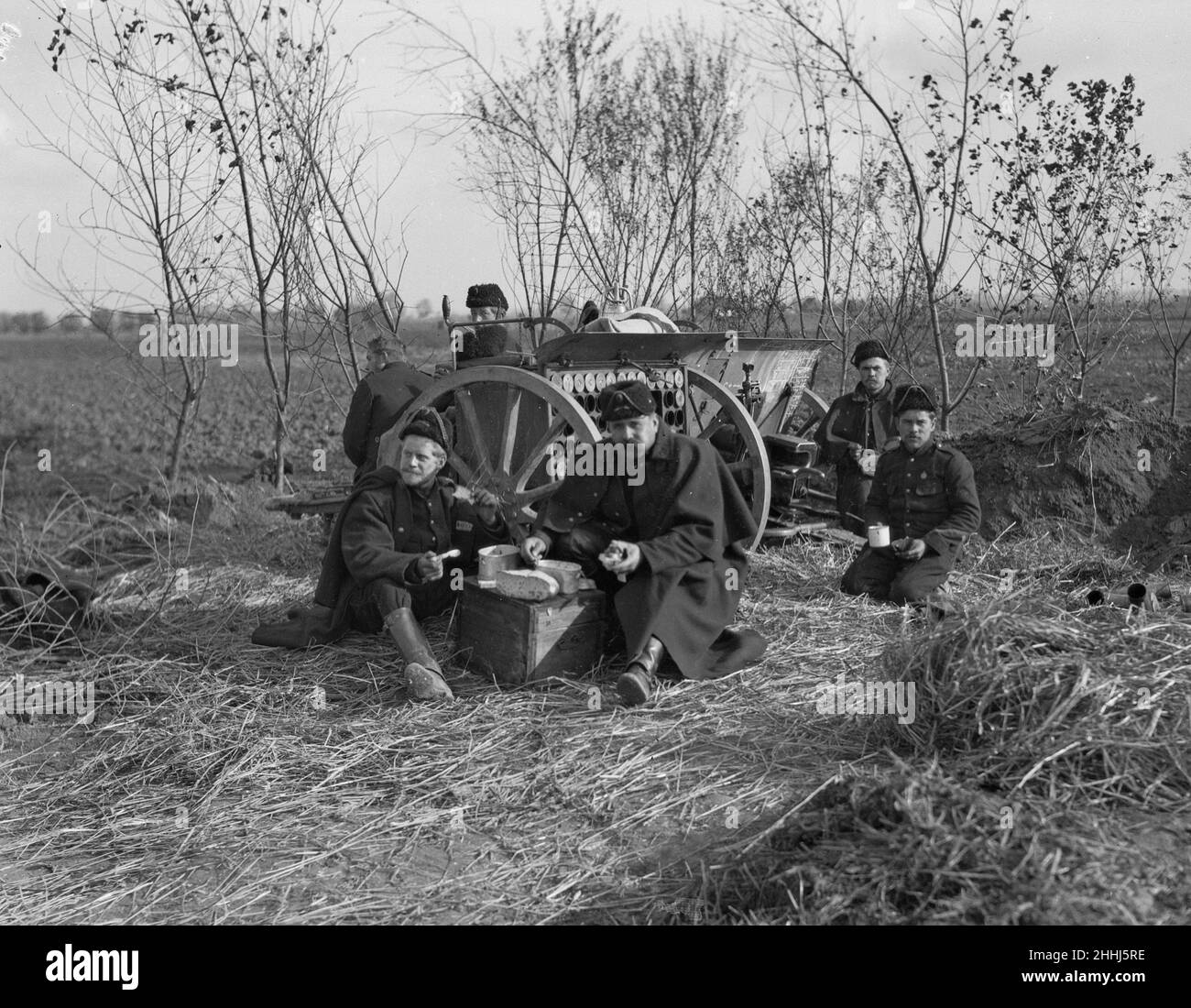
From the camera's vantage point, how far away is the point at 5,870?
3.50 metres

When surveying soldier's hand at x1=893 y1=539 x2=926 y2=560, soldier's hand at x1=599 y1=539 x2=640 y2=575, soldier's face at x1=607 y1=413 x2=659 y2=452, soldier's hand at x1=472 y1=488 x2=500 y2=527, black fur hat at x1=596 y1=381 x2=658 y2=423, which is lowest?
soldier's hand at x1=893 y1=539 x2=926 y2=560

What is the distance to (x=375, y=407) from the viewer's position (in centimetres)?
680

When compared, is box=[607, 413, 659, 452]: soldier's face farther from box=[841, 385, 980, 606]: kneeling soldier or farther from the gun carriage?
box=[841, 385, 980, 606]: kneeling soldier

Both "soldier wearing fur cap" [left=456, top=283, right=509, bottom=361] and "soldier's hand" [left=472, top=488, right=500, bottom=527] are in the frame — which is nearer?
"soldier's hand" [left=472, top=488, right=500, bottom=527]

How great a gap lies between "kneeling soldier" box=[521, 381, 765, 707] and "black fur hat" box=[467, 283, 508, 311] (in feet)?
9.15

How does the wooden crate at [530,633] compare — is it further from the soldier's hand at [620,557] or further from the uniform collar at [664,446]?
the uniform collar at [664,446]

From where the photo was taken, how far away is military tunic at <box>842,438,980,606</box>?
5.79 m

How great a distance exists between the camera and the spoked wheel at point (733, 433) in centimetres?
628

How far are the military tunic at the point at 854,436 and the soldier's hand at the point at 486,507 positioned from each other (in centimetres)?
264

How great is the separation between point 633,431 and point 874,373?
2870mm

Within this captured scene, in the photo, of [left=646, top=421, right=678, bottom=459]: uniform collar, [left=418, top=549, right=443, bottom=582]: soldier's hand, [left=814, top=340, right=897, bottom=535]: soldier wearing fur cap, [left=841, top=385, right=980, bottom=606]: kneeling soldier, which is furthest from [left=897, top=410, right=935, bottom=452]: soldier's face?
[left=418, top=549, right=443, bottom=582]: soldier's hand

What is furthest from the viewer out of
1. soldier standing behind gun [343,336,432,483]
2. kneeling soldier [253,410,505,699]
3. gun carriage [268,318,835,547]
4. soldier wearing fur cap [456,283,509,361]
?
soldier wearing fur cap [456,283,509,361]

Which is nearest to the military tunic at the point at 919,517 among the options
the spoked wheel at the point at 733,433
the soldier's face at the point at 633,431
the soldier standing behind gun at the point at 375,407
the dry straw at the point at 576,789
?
the spoked wheel at the point at 733,433

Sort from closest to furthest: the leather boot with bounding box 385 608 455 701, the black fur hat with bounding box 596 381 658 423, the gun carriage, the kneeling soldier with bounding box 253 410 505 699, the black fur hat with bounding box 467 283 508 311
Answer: the leather boot with bounding box 385 608 455 701 → the black fur hat with bounding box 596 381 658 423 → the kneeling soldier with bounding box 253 410 505 699 → the gun carriage → the black fur hat with bounding box 467 283 508 311
